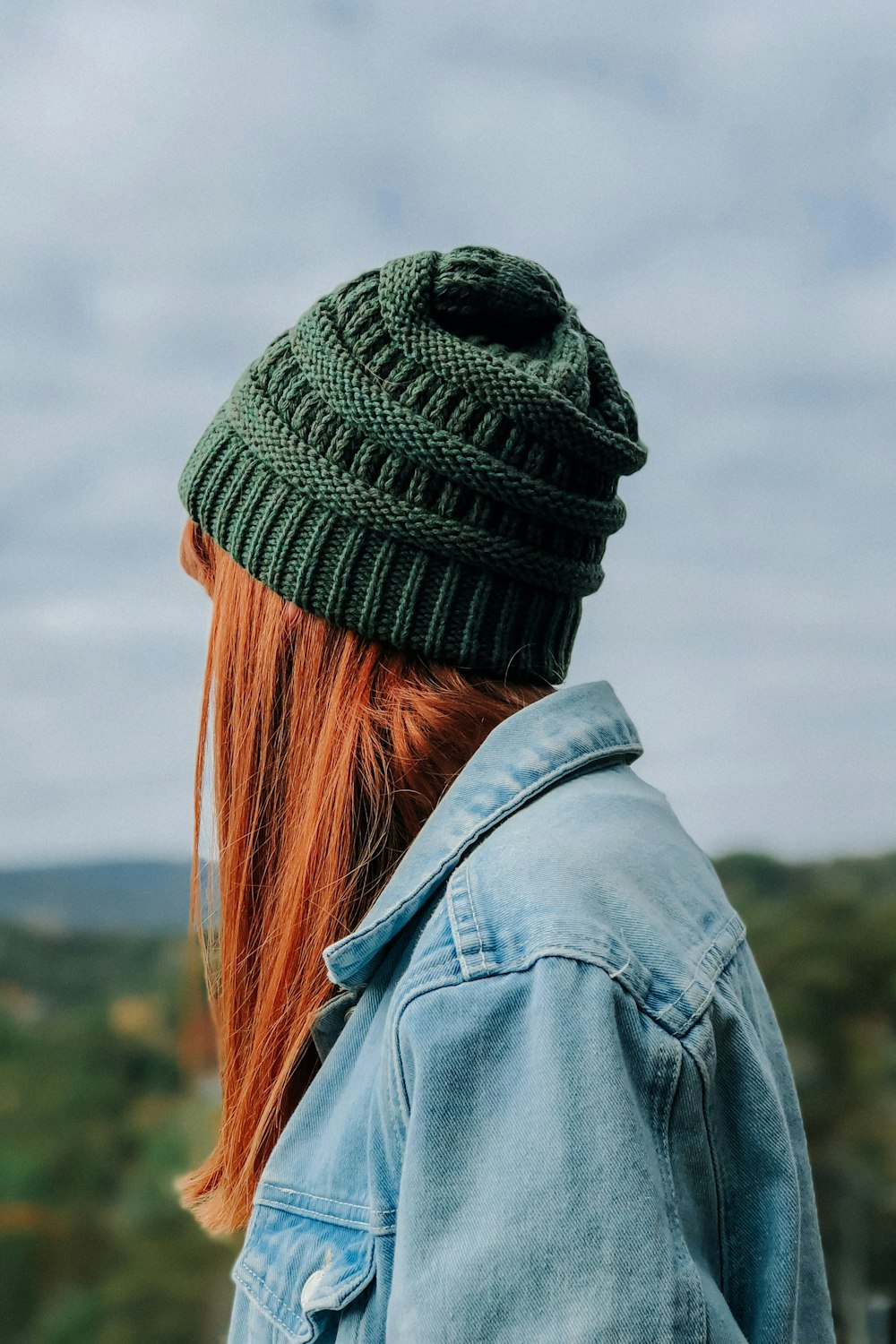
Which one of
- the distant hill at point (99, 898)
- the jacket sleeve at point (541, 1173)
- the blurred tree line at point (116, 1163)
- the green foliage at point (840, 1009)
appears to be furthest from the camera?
the green foliage at point (840, 1009)

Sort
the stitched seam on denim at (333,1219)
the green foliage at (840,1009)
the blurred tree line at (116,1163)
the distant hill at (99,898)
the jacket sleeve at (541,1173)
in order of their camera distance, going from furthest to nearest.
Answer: the green foliage at (840,1009) → the blurred tree line at (116,1163) → the distant hill at (99,898) → the stitched seam on denim at (333,1219) → the jacket sleeve at (541,1173)

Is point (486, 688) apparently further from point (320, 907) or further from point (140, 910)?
point (140, 910)

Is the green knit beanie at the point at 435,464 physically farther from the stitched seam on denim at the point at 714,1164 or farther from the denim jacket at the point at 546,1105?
the stitched seam on denim at the point at 714,1164

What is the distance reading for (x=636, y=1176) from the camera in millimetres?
664

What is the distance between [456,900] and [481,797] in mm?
111

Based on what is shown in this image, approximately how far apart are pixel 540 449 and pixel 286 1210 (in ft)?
2.02

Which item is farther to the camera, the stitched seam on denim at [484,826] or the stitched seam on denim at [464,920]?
the stitched seam on denim at [484,826]

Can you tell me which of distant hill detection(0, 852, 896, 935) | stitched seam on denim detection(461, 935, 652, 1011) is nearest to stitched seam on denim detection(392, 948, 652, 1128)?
stitched seam on denim detection(461, 935, 652, 1011)

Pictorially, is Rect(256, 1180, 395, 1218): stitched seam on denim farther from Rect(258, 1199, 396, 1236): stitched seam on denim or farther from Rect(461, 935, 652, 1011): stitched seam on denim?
Rect(461, 935, 652, 1011): stitched seam on denim

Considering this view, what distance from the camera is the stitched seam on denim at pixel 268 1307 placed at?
86 cm

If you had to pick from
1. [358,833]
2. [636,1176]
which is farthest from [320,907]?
[636,1176]

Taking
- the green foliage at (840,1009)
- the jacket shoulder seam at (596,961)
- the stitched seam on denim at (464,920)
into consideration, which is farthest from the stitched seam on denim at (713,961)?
the green foliage at (840,1009)

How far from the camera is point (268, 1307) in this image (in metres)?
0.88

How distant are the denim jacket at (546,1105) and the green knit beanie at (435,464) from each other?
13 cm
